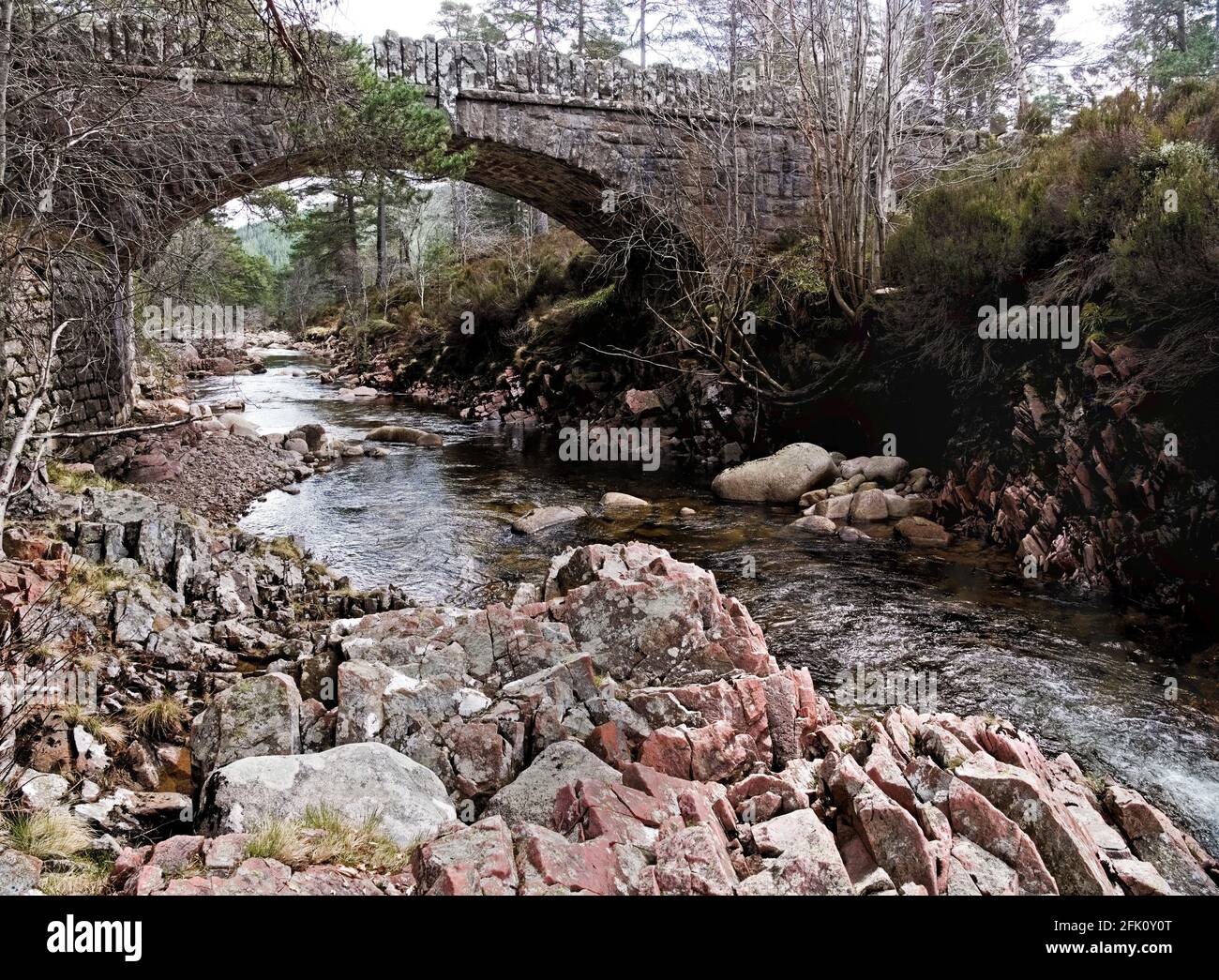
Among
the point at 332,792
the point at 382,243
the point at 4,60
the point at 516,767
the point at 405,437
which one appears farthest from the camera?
the point at 382,243

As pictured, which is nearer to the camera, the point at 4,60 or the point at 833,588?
the point at 4,60

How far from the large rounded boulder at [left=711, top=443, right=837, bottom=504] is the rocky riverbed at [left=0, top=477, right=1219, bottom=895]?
5187 mm

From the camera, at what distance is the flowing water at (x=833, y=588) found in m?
4.91

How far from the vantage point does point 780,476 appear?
425 inches

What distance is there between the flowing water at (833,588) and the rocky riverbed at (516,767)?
62 centimetres

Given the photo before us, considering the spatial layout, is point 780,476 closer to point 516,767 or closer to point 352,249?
point 516,767

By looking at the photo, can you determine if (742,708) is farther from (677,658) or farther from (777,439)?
(777,439)

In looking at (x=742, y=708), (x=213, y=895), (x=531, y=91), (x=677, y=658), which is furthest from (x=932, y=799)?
(x=531, y=91)

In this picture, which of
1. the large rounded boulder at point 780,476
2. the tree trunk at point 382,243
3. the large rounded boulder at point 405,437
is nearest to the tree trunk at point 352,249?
the tree trunk at point 382,243

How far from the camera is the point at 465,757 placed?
12.8 feet

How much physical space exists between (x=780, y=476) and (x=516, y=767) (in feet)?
24.8

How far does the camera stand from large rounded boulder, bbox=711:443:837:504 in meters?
10.7

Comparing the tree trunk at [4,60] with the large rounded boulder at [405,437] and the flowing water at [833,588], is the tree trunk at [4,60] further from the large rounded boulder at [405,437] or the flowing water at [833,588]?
the large rounded boulder at [405,437]

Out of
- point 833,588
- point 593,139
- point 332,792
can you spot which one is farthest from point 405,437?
point 332,792
